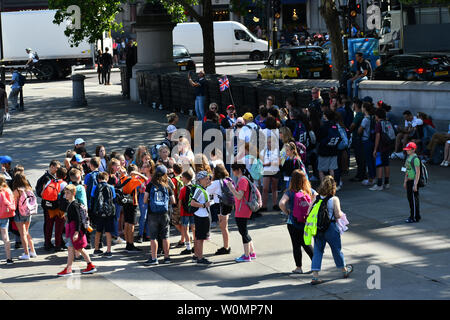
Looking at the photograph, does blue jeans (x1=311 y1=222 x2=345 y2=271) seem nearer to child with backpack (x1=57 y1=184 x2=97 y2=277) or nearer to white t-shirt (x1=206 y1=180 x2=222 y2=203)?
white t-shirt (x1=206 y1=180 x2=222 y2=203)

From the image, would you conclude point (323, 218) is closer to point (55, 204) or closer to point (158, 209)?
point (158, 209)

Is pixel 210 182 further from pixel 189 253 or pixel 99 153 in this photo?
pixel 99 153

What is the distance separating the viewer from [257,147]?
14633mm

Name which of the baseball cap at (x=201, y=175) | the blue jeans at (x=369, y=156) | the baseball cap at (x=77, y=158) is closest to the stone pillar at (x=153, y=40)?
the blue jeans at (x=369, y=156)

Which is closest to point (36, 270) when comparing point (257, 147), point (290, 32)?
point (257, 147)

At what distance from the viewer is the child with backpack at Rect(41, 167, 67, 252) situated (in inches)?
494

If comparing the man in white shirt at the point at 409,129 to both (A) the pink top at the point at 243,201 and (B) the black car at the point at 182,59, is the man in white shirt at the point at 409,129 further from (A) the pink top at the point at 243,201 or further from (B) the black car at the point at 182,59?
(B) the black car at the point at 182,59

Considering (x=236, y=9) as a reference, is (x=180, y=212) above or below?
below

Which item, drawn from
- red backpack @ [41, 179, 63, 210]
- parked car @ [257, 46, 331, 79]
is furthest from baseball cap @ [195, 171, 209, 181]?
parked car @ [257, 46, 331, 79]

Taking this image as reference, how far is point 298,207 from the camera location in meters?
10.7

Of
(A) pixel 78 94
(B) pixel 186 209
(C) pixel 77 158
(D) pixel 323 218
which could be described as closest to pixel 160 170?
(B) pixel 186 209

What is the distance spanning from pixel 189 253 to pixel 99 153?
268 centimetres

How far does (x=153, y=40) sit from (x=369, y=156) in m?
15.9

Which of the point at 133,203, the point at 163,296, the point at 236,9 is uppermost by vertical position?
the point at 236,9
